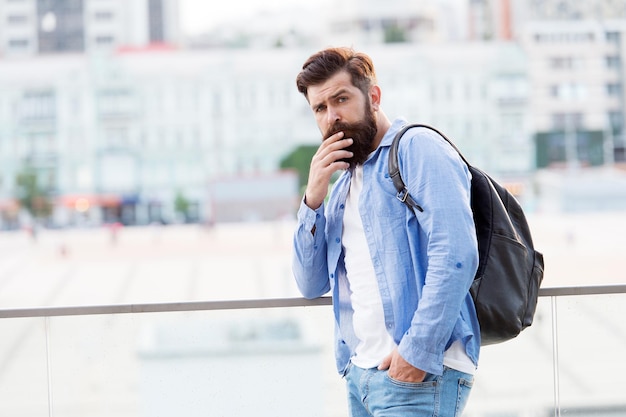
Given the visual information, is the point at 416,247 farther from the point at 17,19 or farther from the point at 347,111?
the point at 17,19

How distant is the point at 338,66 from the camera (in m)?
1.29

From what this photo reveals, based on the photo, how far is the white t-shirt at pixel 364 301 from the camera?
1.25 meters

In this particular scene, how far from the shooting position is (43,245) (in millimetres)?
40812

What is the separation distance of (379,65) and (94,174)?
16838 millimetres

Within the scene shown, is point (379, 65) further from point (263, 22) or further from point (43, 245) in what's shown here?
point (43, 245)

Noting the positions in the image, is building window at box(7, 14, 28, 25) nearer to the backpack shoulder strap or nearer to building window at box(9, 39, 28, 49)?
building window at box(9, 39, 28, 49)

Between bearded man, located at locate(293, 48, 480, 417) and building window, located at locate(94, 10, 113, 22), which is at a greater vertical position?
building window, located at locate(94, 10, 113, 22)

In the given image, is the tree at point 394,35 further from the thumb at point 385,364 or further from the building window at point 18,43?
the thumb at point 385,364

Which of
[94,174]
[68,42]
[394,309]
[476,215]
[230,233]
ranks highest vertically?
[68,42]

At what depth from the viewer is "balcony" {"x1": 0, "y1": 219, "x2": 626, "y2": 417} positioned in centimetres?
175

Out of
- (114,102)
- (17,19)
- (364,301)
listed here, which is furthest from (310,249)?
(17,19)

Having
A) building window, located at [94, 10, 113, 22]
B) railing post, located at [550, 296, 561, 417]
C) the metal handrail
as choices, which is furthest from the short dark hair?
building window, located at [94, 10, 113, 22]

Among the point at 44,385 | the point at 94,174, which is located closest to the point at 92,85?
the point at 94,174

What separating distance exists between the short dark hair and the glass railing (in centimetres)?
59
